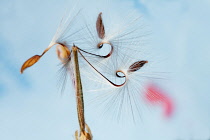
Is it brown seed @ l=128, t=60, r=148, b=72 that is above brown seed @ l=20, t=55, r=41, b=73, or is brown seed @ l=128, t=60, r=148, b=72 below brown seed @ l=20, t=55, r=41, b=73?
below

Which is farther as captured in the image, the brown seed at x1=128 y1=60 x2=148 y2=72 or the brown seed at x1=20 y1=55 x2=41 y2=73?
the brown seed at x1=128 y1=60 x2=148 y2=72

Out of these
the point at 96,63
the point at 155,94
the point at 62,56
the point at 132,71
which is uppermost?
the point at 62,56

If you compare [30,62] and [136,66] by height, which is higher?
[30,62]

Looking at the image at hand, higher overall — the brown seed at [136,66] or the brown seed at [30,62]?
the brown seed at [30,62]

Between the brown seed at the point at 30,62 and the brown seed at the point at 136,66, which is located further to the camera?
the brown seed at the point at 136,66

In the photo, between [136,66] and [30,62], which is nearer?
[30,62]

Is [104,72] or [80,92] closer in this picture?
[80,92]

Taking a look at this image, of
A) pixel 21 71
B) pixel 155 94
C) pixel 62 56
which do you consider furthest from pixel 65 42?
pixel 155 94

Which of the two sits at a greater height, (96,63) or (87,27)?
(87,27)

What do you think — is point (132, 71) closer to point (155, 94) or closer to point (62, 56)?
point (155, 94)

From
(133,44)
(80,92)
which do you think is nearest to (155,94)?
(133,44)
